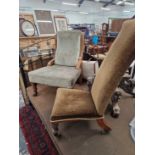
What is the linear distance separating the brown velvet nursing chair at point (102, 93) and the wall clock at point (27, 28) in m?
2.21

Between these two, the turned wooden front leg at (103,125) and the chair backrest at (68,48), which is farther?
the chair backrest at (68,48)

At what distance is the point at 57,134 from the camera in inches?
52.7

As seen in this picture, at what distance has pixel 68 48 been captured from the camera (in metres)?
2.46

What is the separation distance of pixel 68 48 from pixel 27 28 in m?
1.35

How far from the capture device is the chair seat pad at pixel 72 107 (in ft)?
3.96

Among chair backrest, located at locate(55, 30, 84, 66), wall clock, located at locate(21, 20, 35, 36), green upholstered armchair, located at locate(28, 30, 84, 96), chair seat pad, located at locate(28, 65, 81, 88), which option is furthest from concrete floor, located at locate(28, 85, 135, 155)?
wall clock, located at locate(21, 20, 35, 36)

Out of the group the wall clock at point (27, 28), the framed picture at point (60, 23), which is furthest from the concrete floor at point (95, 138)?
the framed picture at point (60, 23)

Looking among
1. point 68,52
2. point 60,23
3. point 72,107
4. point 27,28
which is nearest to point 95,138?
point 72,107

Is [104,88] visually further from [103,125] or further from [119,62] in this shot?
[103,125]

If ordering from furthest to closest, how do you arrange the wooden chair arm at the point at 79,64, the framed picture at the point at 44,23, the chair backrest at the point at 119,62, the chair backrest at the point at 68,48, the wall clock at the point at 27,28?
the framed picture at the point at 44,23 → the wall clock at the point at 27,28 → the chair backrest at the point at 68,48 → the wooden chair arm at the point at 79,64 → the chair backrest at the point at 119,62

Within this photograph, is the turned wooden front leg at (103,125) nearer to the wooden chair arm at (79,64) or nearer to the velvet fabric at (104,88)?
the velvet fabric at (104,88)

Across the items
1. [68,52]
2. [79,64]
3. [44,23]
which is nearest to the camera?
[79,64]
